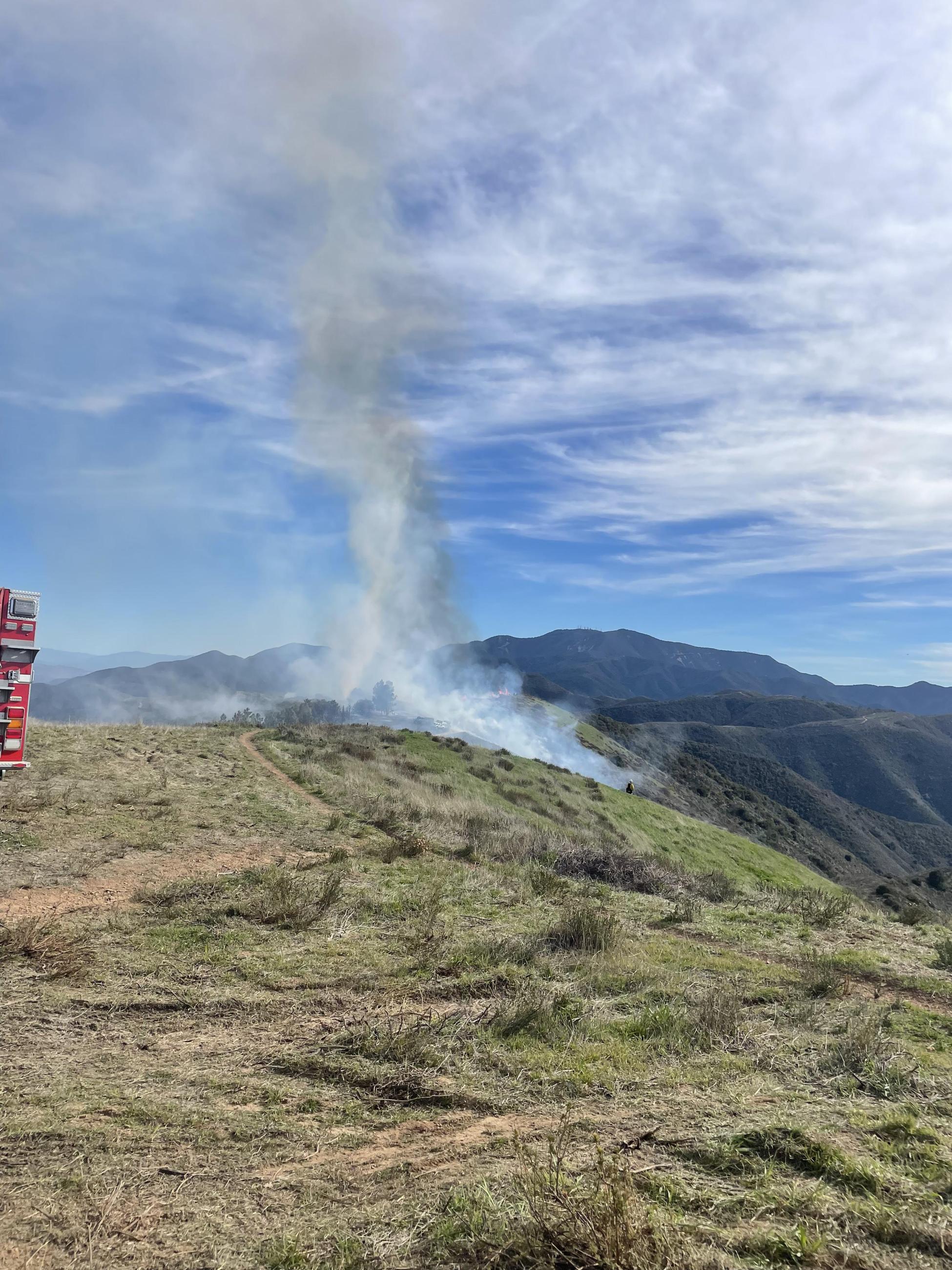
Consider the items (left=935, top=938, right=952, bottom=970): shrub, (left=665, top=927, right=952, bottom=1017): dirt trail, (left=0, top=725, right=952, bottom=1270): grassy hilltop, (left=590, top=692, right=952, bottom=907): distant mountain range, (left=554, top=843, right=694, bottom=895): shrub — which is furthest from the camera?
(left=590, top=692, right=952, bottom=907): distant mountain range

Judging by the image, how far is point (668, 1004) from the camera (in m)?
7.74

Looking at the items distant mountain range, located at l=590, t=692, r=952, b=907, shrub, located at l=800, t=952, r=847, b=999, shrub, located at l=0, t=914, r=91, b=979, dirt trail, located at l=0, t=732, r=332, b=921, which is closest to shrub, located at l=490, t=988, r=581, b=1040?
shrub, located at l=800, t=952, r=847, b=999

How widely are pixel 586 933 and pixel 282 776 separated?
16518 mm

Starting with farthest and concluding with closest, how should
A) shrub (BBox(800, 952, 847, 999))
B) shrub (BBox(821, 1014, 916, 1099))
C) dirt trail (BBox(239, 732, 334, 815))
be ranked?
dirt trail (BBox(239, 732, 334, 815)) < shrub (BBox(800, 952, 847, 999)) < shrub (BBox(821, 1014, 916, 1099))

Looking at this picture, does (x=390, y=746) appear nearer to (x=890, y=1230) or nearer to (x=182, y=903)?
(x=182, y=903)

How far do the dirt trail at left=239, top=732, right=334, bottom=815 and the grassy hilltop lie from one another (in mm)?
6151

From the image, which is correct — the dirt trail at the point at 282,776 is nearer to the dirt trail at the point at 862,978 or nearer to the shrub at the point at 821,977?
the dirt trail at the point at 862,978

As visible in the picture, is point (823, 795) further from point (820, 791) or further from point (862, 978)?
point (862, 978)

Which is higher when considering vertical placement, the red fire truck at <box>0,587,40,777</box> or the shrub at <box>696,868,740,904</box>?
the red fire truck at <box>0,587,40,777</box>

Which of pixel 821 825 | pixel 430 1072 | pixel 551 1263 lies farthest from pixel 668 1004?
pixel 821 825

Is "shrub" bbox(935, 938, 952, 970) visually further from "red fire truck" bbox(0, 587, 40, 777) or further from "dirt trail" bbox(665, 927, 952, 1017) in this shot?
"red fire truck" bbox(0, 587, 40, 777)

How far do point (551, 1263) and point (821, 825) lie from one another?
128 metres

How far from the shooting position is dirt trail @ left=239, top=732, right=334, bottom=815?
20.9 meters

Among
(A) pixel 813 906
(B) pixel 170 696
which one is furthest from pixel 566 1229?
(B) pixel 170 696
